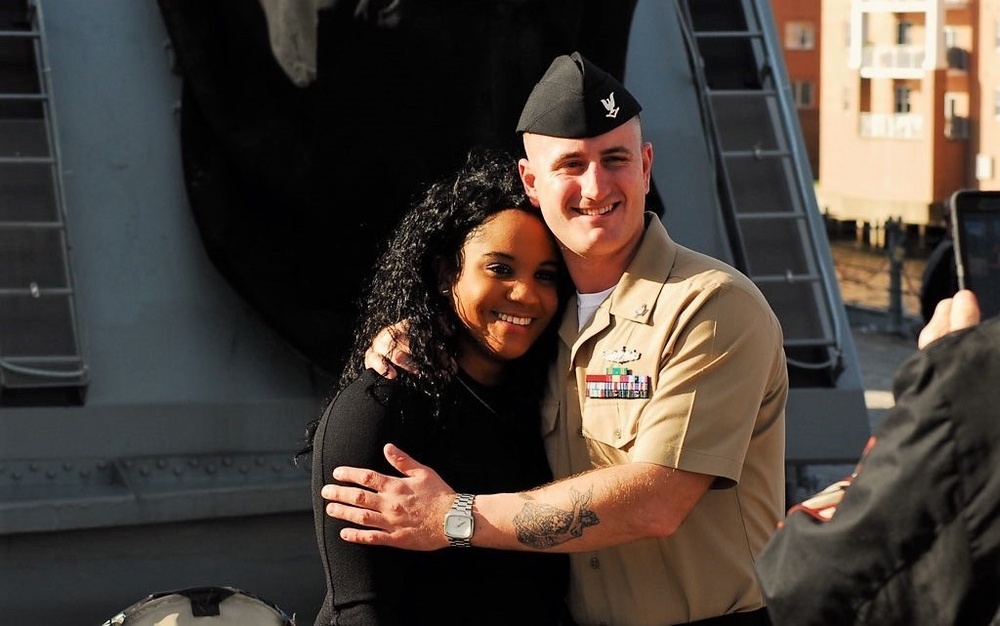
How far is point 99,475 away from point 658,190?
2.25 metres

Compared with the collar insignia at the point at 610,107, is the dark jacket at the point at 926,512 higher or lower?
lower

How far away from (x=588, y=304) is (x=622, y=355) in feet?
0.60

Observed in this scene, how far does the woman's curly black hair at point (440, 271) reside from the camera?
3.26 m

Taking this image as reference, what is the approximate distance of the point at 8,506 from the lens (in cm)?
519

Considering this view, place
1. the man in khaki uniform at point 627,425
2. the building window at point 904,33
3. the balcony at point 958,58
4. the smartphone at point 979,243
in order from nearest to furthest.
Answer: the smartphone at point 979,243, the man in khaki uniform at point 627,425, the balcony at point 958,58, the building window at point 904,33

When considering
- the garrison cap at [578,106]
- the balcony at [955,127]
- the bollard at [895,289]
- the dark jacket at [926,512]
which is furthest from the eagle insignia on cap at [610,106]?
the balcony at [955,127]

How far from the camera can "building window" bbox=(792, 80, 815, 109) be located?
56.7 m

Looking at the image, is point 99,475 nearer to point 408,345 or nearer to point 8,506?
point 8,506

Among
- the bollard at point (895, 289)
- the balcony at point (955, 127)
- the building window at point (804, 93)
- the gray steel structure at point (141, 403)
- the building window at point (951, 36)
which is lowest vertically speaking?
the balcony at point (955, 127)

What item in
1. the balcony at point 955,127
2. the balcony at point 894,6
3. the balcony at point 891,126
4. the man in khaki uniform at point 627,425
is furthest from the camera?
the balcony at point 891,126

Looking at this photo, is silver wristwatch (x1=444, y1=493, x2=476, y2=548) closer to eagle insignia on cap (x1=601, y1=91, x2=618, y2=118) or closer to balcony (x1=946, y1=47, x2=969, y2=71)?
eagle insignia on cap (x1=601, y1=91, x2=618, y2=118)

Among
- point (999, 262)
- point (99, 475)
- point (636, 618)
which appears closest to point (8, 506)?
point (99, 475)

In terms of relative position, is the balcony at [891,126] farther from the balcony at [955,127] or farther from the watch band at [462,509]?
the watch band at [462,509]

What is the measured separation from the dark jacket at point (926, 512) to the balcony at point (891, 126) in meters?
49.0
